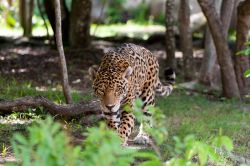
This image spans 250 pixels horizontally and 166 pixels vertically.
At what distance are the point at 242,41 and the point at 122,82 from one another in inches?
173

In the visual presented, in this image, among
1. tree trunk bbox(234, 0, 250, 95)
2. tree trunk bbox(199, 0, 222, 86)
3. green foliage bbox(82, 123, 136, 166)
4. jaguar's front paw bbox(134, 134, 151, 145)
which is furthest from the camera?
tree trunk bbox(199, 0, 222, 86)

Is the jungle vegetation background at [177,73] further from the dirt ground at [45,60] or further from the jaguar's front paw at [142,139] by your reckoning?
the jaguar's front paw at [142,139]

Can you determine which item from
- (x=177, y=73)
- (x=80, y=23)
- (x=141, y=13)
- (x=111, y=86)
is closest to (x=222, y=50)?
(x=177, y=73)

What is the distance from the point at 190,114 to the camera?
9.66m

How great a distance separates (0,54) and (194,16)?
7.34 meters

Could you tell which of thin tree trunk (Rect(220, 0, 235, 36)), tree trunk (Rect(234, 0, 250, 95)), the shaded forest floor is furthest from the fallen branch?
thin tree trunk (Rect(220, 0, 235, 36))

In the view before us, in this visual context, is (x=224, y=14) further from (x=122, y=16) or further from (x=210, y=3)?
(x=122, y=16)

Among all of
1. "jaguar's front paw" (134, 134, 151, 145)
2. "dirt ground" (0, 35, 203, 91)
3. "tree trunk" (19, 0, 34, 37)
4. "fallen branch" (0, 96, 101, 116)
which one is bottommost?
"jaguar's front paw" (134, 134, 151, 145)

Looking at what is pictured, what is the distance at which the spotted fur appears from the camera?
7.18 metres

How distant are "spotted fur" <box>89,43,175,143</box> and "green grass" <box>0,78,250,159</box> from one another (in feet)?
2.22

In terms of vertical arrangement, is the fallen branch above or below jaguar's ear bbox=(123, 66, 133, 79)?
below

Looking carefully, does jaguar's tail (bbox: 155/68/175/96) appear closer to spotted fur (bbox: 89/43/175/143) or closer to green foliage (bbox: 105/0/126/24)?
spotted fur (bbox: 89/43/175/143)

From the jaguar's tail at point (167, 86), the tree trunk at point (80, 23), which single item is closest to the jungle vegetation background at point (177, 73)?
the tree trunk at point (80, 23)

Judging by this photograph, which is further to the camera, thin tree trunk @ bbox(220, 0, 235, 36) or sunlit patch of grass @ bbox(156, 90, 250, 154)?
thin tree trunk @ bbox(220, 0, 235, 36)
